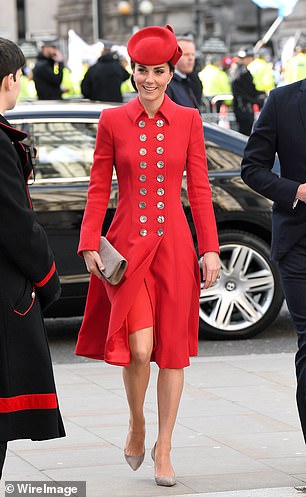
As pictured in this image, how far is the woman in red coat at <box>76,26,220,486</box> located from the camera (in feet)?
18.7

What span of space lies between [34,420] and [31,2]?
85226mm

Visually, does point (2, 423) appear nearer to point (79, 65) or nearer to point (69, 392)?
point (69, 392)

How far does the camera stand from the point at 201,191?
5820mm

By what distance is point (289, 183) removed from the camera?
224 inches

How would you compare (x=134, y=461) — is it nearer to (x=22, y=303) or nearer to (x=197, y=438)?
(x=197, y=438)

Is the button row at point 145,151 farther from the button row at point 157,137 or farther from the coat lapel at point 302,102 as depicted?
the coat lapel at point 302,102

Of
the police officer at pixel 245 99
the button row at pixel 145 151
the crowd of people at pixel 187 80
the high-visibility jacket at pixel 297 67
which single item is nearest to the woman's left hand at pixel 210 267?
the button row at pixel 145 151

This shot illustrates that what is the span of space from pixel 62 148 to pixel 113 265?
388 cm

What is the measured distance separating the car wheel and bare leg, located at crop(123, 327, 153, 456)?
360cm

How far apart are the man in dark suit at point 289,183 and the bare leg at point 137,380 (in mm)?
631

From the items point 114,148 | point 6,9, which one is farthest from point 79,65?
point 6,9

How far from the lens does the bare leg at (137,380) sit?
570 centimetres

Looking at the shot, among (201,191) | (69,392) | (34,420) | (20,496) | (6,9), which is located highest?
(201,191)

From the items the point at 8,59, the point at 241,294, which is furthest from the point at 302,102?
the point at 241,294
